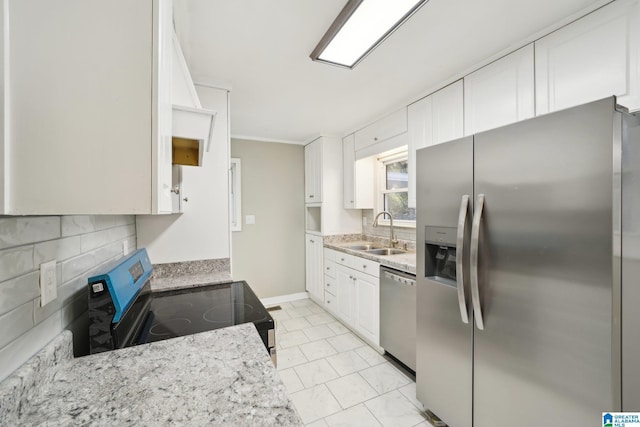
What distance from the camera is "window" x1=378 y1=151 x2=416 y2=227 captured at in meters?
2.95

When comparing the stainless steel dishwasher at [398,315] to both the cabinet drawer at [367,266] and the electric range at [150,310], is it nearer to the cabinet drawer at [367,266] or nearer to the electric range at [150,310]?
A: the cabinet drawer at [367,266]

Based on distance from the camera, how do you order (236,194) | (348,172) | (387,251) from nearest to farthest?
1. (387,251)
2. (348,172)
3. (236,194)

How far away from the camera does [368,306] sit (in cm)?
253

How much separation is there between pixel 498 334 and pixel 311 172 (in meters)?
2.93

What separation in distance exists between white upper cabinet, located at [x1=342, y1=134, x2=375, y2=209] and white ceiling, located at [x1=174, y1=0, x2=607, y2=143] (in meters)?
0.82

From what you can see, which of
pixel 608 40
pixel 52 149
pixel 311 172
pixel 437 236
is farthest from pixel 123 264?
pixel 311 172

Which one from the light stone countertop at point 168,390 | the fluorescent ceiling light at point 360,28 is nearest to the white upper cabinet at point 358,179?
the fluorescent ceiling light at point 360,28

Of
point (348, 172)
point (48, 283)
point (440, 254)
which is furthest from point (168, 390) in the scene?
point (348, 172)

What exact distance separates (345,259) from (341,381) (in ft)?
3.95

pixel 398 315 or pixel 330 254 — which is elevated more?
pixel 330 254

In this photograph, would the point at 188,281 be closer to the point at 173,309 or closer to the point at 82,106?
the point at 173,309

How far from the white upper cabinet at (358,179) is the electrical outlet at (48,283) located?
2803 millimetres

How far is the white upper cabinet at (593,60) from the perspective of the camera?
46.4 inches

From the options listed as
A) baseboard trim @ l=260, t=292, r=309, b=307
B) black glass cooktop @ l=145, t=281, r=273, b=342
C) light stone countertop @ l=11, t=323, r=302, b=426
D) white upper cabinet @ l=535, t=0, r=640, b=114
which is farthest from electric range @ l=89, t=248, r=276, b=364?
baseboard trim @ l=260, t=292, r=309, b=307
